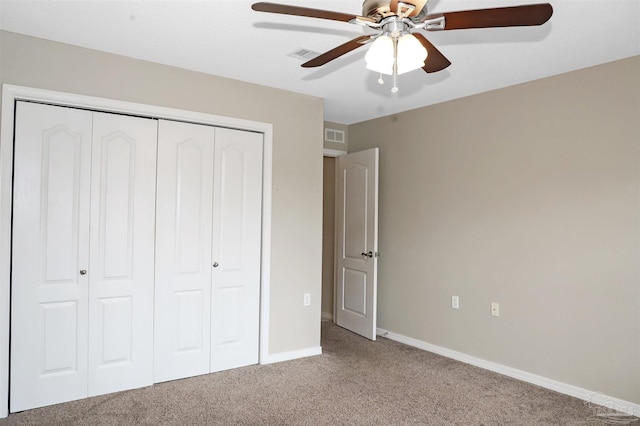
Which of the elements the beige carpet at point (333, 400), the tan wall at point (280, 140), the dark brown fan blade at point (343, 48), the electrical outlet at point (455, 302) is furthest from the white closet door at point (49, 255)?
the electrical outlet at point (455, 302)

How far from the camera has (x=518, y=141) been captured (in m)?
3.63

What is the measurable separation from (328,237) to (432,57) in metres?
3.93

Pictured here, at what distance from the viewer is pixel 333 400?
10.2 ft

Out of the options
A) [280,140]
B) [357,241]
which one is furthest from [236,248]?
[357,241]

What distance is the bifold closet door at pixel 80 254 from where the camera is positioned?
112 inches

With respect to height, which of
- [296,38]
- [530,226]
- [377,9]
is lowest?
[530,226]

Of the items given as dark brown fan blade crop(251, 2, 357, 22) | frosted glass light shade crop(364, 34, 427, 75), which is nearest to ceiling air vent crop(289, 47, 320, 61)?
frosted glass light shade crop(364, 34, 427, 75)

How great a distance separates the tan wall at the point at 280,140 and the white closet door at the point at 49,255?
0.40m

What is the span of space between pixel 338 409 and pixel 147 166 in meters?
2.30

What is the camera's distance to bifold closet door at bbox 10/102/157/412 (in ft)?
9.34

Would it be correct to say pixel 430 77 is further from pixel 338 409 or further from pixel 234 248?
pixel 338 409

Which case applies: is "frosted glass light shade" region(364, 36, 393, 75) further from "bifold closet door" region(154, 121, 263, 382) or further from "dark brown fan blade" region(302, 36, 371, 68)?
"bifold closet door" region(154, 121, 263, 382)

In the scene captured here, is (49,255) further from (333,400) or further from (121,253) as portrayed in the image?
(333,400)

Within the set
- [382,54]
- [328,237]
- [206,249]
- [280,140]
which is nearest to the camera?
[382,54]
